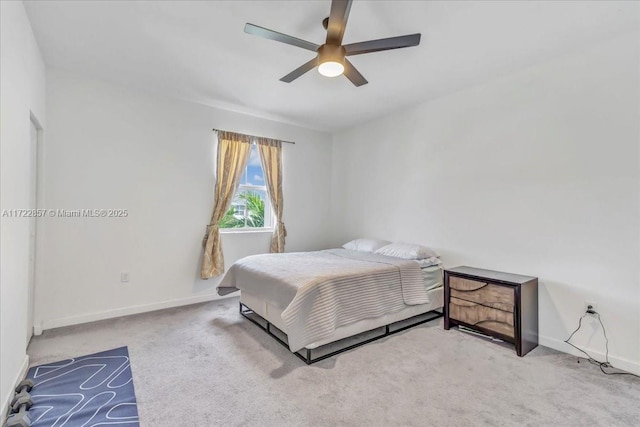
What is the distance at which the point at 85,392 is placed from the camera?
1.99 m

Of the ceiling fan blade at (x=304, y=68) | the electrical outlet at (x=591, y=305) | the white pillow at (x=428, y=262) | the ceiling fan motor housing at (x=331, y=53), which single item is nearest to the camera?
the ceiling fan motor housing at (x=331, y=53)

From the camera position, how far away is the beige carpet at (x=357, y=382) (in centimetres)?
179

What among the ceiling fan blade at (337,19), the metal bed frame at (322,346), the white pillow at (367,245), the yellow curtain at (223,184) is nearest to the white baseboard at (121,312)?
the yellow curtain at (223,184)

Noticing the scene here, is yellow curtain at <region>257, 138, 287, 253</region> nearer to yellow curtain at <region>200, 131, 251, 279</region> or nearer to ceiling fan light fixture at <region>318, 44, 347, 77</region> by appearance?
yellow curtain at <region>200, 131, 251, 279</region>

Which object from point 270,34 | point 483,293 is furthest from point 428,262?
point 270,34

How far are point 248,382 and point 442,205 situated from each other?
9.52 ft

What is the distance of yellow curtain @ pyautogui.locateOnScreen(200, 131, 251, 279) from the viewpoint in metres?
3.96

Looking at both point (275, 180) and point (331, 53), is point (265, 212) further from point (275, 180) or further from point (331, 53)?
point (331, 53)

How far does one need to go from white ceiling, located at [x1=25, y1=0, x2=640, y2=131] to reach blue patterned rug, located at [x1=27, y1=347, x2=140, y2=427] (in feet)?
8.88

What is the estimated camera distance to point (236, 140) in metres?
4.23

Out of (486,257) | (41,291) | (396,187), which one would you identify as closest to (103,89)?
(41,291)

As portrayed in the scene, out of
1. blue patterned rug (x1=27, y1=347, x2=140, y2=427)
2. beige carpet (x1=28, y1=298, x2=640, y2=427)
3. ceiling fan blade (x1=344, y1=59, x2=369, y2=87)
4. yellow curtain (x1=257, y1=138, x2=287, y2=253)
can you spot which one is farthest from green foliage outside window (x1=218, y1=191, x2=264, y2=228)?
ceiling fan blade (x1=344, y1=59, x2=369, y2=87)

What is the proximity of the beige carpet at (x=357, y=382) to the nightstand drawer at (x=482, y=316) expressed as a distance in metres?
0.15

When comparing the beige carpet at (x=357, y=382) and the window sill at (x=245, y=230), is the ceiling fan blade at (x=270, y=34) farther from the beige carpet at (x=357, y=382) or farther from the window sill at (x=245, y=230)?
the window sill at (x=245, y=230)
